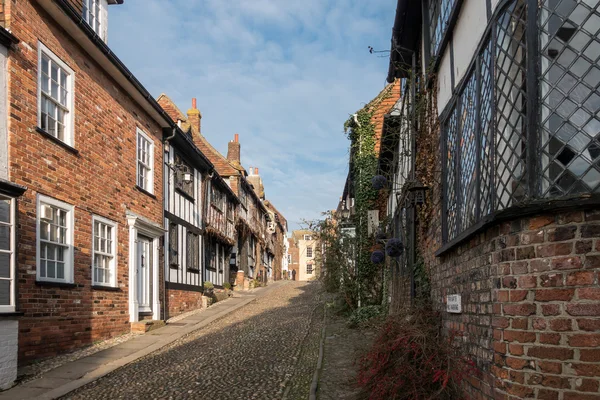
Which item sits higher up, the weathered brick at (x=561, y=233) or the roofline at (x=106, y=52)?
the roofline at (x=106, y=52)

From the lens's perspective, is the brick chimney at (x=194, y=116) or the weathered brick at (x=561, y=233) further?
the brick chimney at (x=194, y=116)

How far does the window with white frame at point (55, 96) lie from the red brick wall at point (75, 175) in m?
0.17

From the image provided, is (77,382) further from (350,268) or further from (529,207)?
(350,268)

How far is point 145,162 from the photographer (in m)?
13.8

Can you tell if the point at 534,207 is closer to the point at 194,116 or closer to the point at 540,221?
the point at 540,221

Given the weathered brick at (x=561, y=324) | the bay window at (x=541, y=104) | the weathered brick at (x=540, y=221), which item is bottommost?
the weathered brick at (x=561, y=324)

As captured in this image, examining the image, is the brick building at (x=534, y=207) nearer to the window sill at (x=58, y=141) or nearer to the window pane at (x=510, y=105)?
the window pane at (x=510, y=105)

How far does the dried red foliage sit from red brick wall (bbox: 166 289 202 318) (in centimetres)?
1093

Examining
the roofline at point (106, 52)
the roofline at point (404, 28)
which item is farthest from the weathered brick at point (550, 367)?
the roofline at point (106, 52)

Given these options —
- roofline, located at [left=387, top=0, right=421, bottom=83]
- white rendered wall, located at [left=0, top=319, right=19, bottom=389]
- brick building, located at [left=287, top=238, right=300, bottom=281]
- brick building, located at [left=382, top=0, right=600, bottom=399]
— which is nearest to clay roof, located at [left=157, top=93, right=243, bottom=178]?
roofline, located at [left=387, top=0, right=421, bottom=83]

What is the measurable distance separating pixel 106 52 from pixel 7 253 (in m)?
5.20

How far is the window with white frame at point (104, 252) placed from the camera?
10625mm

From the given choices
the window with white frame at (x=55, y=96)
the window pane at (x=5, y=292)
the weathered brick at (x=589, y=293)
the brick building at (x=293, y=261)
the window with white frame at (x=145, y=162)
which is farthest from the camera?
the brick building at (x=293, y=261)

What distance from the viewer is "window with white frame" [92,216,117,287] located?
10.6 meters
